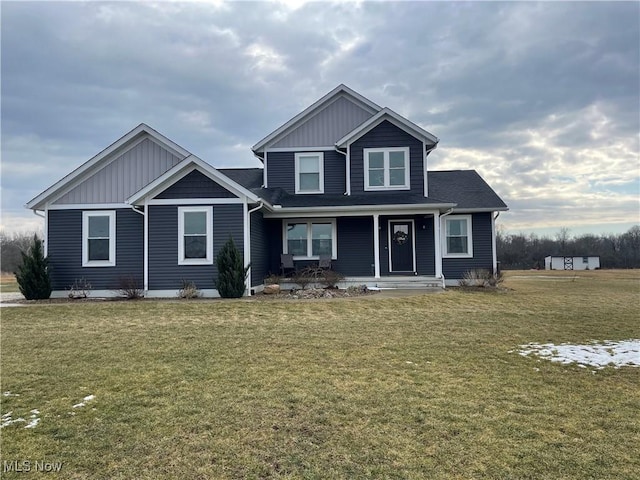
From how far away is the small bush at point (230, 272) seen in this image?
1305cm

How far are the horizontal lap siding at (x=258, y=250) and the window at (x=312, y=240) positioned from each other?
3.22ft

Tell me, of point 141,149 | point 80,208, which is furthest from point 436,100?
point 80,208

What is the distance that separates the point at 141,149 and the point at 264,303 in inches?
300

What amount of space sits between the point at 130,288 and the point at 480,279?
12621 millimetres

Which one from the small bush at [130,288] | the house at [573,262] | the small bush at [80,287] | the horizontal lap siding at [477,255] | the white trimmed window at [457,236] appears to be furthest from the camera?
the house at [573,262]

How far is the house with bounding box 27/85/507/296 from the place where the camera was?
44.9 ft

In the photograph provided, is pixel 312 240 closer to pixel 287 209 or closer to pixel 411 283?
pixel 287 209

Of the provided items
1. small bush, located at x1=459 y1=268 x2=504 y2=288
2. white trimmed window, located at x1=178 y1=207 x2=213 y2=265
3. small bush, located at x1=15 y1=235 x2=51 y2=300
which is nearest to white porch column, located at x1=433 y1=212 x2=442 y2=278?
small bush, located at x1=459 y1=268 x2=504 y2=288

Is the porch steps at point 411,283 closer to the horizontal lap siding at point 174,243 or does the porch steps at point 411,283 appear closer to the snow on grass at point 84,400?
the horizontal lap siding at point 174,243

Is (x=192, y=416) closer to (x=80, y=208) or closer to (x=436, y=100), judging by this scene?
(x=80, y=208)

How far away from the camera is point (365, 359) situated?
624cm

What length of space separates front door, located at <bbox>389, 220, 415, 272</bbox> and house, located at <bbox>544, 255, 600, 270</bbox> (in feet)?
148

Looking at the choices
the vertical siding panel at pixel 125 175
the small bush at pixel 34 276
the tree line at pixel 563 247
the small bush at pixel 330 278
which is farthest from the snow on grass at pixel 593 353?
the tree line at pixel 563 247

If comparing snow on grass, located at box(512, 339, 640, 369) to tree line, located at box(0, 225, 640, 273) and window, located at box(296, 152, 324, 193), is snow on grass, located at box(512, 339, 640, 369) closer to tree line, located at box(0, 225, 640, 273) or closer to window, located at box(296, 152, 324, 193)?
window, located at box(296, 152, 324, 193)
